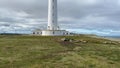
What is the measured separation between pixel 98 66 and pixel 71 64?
3923mm

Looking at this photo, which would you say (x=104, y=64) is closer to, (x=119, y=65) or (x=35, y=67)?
(x=119, y=65)

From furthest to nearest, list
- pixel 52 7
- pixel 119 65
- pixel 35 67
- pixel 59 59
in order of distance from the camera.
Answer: pixel 52 7 < pixel 59 59 < pixel 119 65 < pixel 35 67

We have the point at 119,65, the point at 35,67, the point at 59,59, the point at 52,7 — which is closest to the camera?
the point at 35,67

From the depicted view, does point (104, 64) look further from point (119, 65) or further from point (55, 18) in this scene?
point (55, 18)

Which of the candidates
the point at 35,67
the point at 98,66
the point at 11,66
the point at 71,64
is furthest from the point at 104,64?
the point at 11,66

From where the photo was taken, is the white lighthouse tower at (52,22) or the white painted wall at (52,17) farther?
the white painted wall at (52,17)

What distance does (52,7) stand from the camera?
123 meters

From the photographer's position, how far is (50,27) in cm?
12281

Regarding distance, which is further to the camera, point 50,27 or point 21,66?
point 50,27

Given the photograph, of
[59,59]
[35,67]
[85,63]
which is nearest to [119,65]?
[85,63]

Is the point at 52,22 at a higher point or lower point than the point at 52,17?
lower

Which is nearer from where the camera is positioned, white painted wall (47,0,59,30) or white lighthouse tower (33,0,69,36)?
white lighthouse tower (33,0,69,36)

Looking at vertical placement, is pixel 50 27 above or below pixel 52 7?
below

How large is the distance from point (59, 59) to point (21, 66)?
7.74m
